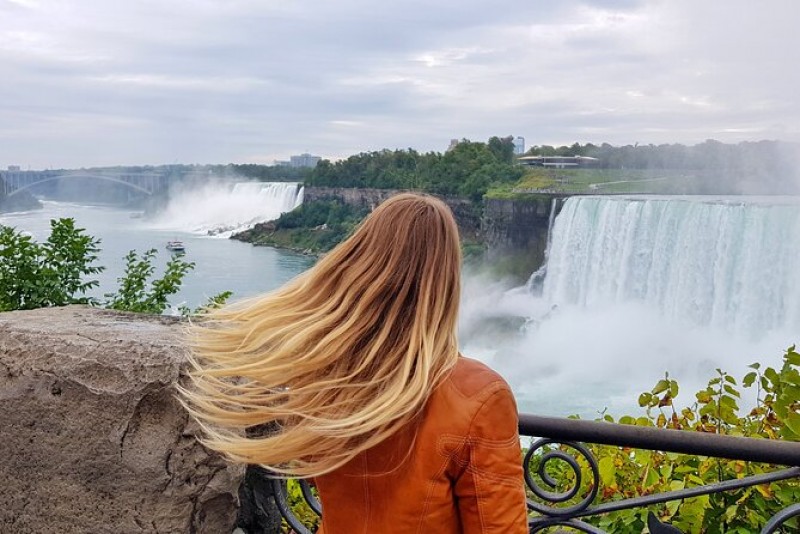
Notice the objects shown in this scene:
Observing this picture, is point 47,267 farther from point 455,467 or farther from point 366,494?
point 455,467

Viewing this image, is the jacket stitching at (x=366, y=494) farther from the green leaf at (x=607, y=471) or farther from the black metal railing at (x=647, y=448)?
the green leaf at (x=607, y=471)

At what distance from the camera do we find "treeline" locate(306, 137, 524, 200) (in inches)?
1510

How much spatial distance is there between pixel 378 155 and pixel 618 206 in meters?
26.4

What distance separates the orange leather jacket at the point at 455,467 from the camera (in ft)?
4.35

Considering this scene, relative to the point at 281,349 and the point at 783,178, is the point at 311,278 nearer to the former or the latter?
the point at 281,349

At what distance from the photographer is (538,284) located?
3044 centimetres

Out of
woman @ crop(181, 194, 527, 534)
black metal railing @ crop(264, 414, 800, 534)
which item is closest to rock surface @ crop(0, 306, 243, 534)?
woman @ crop(181, 194, 527, 534)

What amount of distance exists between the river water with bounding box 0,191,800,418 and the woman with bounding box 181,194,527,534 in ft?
48.4

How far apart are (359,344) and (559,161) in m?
41.7

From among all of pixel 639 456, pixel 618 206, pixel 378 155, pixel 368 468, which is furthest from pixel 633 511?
pixel 378 155

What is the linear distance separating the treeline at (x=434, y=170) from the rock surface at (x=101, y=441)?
3340cm

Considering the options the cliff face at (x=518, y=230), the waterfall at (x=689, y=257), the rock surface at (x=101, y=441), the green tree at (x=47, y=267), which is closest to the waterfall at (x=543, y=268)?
the cliff face at (x=518, y=230)

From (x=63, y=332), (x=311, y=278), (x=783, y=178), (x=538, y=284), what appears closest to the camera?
(x=311, y=278)

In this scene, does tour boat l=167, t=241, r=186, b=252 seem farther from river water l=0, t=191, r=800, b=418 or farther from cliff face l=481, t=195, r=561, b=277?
cliff face l=481, t=195, r=561, b=277
